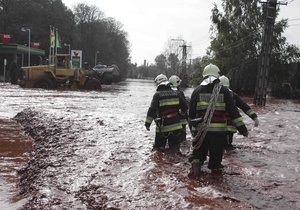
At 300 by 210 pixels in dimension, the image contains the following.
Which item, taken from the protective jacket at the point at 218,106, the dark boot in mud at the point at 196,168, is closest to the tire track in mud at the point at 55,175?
the dark boot in mud at the point at 196,168

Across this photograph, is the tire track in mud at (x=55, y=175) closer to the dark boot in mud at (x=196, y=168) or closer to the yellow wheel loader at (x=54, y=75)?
the dark boot in mud at (x=196, y=168)

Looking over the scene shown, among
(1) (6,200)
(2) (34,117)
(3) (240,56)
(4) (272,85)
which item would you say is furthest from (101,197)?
(4) (272,85)

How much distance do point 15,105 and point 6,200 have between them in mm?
10564

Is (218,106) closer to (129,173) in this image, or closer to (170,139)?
(129,173)

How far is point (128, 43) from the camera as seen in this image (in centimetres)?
10638

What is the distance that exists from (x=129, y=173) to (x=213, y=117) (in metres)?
1.46

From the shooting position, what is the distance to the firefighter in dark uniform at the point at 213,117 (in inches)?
192

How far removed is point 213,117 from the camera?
4.88 metres

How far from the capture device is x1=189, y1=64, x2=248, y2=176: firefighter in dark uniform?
487 centimetres

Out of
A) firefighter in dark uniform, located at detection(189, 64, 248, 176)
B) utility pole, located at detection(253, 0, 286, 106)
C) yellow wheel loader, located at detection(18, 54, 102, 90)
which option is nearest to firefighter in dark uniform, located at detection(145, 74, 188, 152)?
firefighter in dark uniform, located at detection(189, 64, 248, 176)

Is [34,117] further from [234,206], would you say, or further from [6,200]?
[234,206]

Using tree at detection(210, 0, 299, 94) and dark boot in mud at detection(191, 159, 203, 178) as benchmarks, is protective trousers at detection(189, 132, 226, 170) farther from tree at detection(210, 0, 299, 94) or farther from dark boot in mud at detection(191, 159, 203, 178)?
tree at detection(210, 0, 299, 94)

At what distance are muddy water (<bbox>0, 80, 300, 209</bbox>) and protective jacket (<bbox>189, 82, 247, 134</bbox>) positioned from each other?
2.35ft

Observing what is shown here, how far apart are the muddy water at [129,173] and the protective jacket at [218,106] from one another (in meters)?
0.72
